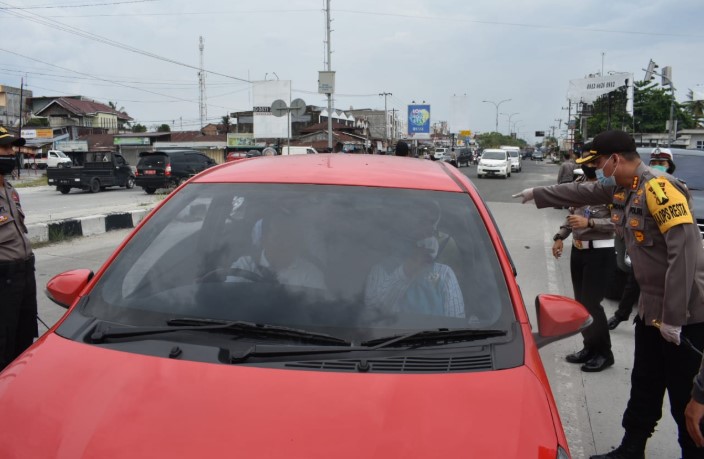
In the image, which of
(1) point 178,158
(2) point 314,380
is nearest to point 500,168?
(1) point 178,158

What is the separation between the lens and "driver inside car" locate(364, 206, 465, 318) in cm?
215

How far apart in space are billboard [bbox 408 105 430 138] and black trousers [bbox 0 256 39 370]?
64.4 m

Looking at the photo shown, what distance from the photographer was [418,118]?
2623 inches

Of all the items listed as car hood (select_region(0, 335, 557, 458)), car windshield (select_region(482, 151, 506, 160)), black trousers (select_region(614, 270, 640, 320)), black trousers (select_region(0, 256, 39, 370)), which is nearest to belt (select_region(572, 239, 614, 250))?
black trousers (select_region(614, 270, 640, 320))

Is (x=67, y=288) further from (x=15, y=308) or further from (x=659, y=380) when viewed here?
(x=659, y=380)

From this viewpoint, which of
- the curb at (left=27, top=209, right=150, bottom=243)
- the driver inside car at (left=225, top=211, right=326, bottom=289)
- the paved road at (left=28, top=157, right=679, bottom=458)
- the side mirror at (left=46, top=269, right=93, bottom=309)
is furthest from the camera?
the curb at (left=27, top=209, right=150, bottom=243)

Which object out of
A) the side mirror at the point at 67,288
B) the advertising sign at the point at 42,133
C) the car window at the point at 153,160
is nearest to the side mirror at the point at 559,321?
the side mirror at the point at 67,288

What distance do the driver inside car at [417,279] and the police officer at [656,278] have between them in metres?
1.13

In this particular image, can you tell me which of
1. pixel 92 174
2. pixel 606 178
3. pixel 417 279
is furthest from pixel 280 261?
pixel 92 174

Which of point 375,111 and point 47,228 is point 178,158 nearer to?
point 47,228

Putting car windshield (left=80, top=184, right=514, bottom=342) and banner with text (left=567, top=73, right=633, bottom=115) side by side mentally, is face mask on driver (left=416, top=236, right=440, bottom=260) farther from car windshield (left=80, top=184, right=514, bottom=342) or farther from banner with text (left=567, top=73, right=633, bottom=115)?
banner with text (left=567, top=73, right=633, bottom=115)

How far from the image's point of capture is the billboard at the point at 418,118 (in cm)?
6612

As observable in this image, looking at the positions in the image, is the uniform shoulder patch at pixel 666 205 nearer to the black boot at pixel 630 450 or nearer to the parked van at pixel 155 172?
the black boot at pixel 630 450

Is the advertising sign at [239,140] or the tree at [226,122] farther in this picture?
the tree at [226,122]
